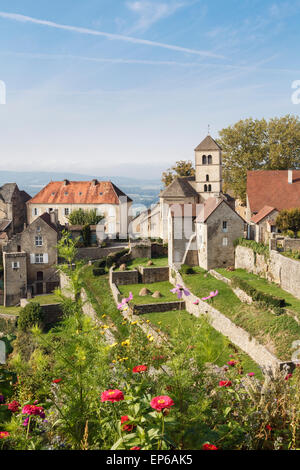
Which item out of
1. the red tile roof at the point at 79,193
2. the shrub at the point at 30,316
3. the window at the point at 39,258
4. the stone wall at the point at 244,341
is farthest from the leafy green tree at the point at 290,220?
the red tile roof at the point at 79,193

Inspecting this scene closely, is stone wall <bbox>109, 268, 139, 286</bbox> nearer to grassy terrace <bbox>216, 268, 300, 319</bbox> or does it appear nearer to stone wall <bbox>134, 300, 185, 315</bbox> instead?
grassy terrace <bbox>216, 268, 300, 319</bbox>

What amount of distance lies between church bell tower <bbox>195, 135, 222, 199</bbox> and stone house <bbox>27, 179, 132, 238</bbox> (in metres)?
13.7

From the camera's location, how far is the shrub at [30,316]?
1168 inches

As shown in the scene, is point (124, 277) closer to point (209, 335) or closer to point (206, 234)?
point (206, 234)

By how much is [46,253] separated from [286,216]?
23237mm

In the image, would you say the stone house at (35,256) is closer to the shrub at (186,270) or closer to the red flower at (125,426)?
the shrub at (186,270)

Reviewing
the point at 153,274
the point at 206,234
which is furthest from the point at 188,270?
the point at 153,274

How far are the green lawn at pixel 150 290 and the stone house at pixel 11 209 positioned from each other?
27.0 metres

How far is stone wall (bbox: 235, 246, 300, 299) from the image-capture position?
73.5ft

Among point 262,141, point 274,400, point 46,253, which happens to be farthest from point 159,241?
point 274,400

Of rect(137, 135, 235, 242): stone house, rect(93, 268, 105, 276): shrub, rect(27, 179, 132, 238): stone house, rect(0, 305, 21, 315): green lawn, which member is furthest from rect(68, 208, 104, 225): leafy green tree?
rect(93, 268, 105, 276): shrub

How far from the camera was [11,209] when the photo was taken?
5425 cm
